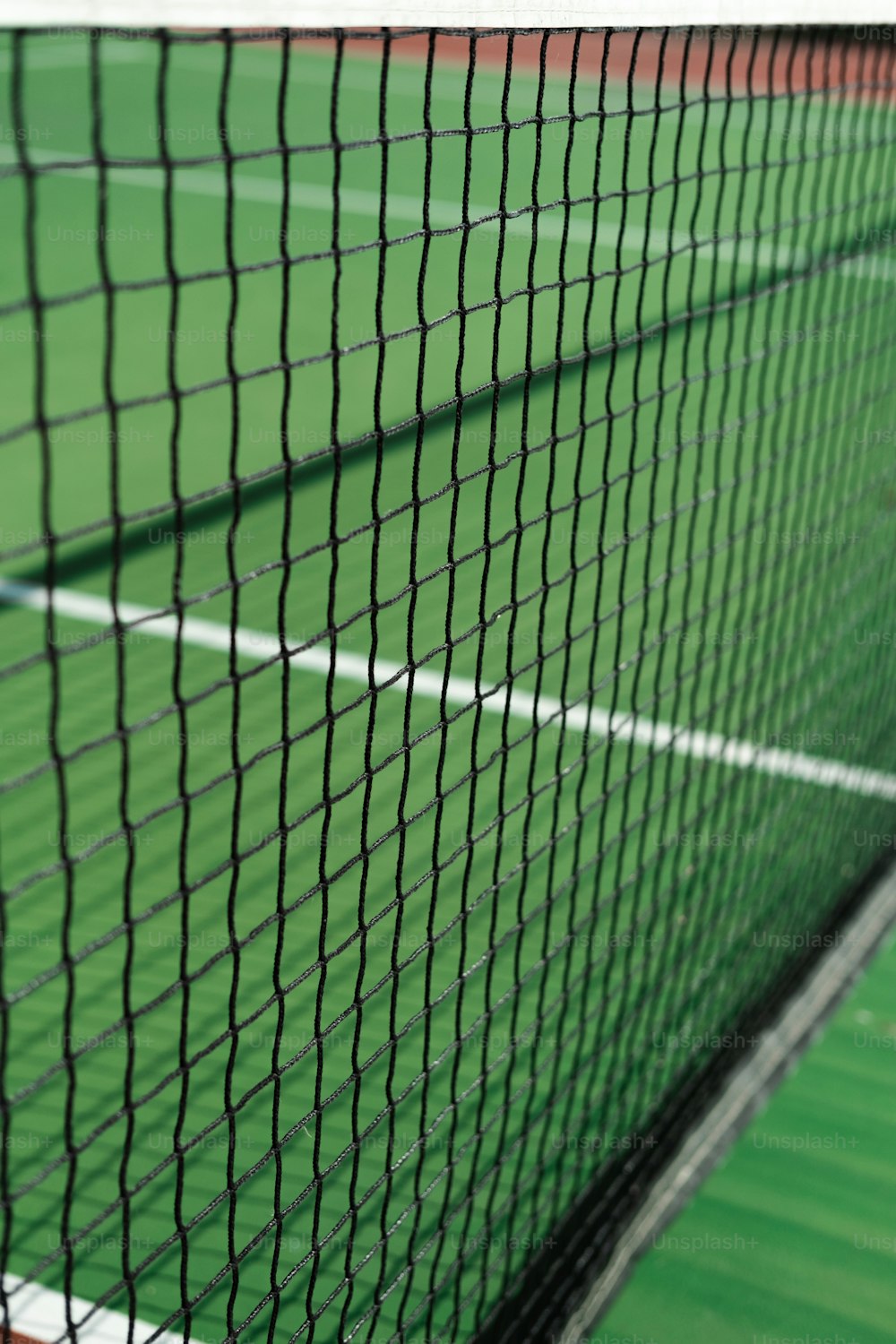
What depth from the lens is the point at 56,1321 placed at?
225 cm

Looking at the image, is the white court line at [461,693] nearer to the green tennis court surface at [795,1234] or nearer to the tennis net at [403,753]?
the tennis net at [403,753]

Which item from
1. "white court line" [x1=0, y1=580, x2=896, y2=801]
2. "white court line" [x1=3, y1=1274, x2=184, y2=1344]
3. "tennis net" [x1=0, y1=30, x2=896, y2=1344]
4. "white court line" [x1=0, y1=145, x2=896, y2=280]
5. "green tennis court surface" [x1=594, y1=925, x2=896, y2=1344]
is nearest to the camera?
"tennis net" [x1=0, y1=30, x2=896, y2=1344]

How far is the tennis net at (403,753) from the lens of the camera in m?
1.67

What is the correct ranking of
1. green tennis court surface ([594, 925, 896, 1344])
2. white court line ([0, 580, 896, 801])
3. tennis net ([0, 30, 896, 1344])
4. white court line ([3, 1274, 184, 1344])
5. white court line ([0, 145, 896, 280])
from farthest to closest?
white court line ([0, 145, 896, 280]), white court line ([0, 580, 896, 801]), green tennis court surface ([594, 925, 896, 1344]), white court line ([3, 1274, 184, 1344]), tennis net ([0, 30, 896, 1344])

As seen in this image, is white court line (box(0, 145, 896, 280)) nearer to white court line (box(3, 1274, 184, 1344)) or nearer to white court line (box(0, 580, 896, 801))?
white court line (box(0, 580, 896, 801))

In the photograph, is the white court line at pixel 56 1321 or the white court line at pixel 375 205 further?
the white court line at pixel 375 205

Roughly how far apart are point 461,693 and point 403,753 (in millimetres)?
2238

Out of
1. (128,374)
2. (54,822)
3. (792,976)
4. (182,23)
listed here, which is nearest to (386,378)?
(128,374)

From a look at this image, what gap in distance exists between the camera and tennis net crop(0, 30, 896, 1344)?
167cm

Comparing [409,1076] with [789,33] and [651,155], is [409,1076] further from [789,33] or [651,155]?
[789,33]

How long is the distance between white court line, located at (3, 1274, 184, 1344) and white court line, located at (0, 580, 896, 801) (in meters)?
1.69

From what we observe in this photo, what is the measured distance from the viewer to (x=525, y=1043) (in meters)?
2.93

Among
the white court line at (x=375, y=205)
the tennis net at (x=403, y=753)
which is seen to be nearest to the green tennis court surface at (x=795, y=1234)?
the tennis net at (x=403, y=753)

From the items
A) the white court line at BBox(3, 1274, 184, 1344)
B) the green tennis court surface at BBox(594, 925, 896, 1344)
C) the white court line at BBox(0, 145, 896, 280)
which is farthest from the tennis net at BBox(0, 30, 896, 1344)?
the white court line at BBox(0, 145, 896, 280)
